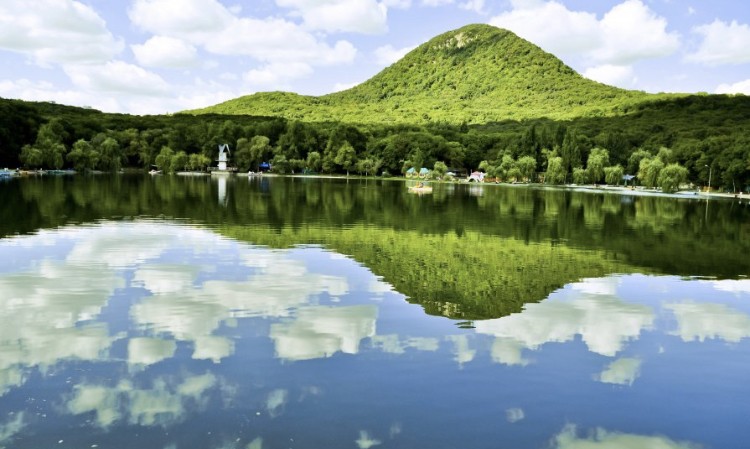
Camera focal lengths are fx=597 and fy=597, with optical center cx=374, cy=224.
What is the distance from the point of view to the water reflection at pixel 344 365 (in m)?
9.34

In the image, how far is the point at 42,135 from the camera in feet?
399

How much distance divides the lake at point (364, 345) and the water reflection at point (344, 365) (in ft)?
0.16

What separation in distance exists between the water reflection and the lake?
0.16ft

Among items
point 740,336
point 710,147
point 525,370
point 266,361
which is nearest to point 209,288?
point 266,361

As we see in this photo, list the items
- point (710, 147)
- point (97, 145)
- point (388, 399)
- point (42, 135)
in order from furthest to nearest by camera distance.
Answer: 1. point (97, 145)
2. point (42, 135)
3. point (710, 147)
4. point (388, 399)

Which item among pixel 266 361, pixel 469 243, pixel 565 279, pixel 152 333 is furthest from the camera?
pixel 469 243

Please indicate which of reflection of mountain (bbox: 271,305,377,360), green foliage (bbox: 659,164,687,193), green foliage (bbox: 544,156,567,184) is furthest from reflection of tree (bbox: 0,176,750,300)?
green foliage (bbox: 544,156,567,184)

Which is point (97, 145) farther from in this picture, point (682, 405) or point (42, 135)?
point (682, 405)

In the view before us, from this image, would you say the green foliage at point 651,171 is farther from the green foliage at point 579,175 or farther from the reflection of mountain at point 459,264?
the reflection of mountain at point 459,264

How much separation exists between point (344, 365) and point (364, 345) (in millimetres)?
1418

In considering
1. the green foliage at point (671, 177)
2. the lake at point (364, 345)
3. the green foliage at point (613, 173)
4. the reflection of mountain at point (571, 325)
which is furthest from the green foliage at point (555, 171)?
the reflection of mountain at point (571, 325)

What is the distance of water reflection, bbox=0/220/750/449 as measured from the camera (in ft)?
30.6

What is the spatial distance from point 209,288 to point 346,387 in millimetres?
9134

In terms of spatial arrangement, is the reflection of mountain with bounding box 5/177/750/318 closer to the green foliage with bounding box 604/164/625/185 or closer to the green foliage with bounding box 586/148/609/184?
the green foliage with bounding box 604/164/625/185
